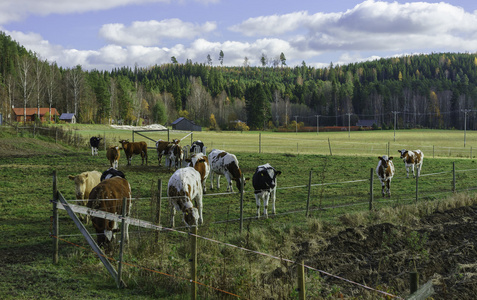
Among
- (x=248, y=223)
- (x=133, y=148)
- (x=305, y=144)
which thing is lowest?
(x=248, y=223)

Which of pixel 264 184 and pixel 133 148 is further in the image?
pixel 133 148

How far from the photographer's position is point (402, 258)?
8883mm

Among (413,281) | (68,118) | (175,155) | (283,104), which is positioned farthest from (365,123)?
(413,281)

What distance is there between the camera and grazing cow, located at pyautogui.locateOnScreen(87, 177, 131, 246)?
29.7 feet

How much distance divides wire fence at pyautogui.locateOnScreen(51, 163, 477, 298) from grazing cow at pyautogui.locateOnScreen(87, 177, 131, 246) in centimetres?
47

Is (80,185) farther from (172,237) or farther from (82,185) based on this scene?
(172,237)

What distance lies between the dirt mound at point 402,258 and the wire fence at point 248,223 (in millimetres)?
728

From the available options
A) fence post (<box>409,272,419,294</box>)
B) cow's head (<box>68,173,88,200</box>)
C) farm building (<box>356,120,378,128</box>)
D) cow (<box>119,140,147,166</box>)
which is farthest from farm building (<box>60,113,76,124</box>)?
fence post (<box>409,272,419,294</box>)

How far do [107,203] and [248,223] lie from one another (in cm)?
336

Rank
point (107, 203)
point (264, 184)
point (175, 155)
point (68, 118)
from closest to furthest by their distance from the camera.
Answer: point (107, 203), point (264, 184), point (175, 155), point (68, 118)

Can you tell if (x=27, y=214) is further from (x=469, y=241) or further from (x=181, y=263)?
(x=469, y=241)

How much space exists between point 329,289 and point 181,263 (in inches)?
111

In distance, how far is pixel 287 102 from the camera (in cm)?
13162

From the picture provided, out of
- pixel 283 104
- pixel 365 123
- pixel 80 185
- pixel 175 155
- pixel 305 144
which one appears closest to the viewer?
pixel 80 185
